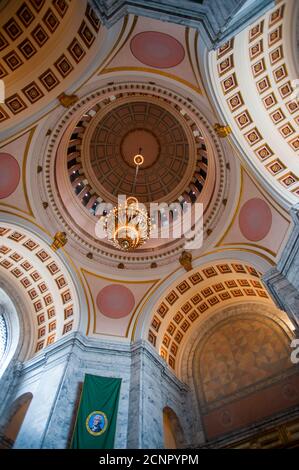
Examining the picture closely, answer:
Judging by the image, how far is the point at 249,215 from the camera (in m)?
12.8

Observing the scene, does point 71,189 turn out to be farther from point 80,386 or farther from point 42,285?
point 80,386

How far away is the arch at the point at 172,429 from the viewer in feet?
40.2

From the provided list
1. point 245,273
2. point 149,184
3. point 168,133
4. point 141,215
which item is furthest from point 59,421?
point 168,133

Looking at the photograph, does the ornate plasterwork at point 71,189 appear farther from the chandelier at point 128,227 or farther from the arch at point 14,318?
the arch at point 14,318

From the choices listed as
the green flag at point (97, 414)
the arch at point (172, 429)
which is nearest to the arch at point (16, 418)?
the green flag at point (97, 414)

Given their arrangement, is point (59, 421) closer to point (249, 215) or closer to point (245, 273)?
point (245, 273)

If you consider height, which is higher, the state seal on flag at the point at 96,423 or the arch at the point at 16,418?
the arch at the point at 16,418

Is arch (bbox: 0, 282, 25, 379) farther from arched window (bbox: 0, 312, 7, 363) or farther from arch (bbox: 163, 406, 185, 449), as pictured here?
arch (bbox: 163, 406, 185, 449)

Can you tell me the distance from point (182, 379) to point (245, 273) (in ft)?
17.9

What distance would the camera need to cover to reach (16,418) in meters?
12.1

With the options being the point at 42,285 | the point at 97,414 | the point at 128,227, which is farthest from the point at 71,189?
the point at 97,414

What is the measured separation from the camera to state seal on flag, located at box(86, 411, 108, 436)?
1017 centimetres

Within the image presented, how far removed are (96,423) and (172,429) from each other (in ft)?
12.9

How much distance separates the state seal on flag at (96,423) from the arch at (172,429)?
115 inches
